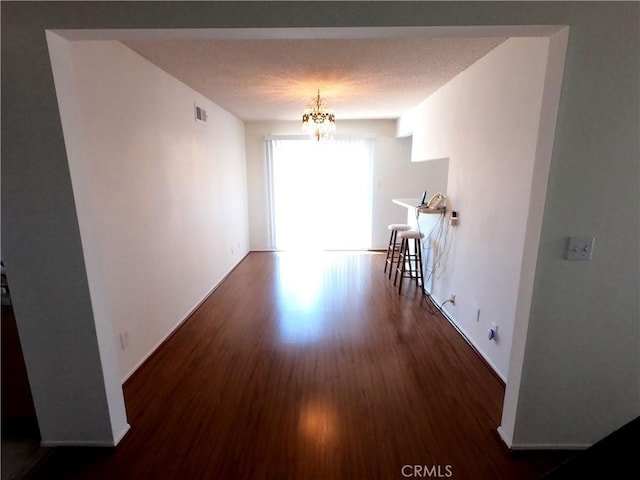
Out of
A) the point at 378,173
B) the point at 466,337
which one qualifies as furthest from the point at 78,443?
the point at 378,173

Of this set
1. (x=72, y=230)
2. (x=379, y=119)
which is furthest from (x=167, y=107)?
(x=379, y=119)

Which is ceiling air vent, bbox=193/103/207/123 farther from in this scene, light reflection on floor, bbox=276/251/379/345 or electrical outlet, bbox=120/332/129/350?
electrical outlet, bbox=120/332/129/350

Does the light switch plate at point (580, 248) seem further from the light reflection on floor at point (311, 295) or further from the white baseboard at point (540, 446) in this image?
the light reflection on floor at point (311, 295)

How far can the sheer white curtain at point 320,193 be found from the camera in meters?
5.84

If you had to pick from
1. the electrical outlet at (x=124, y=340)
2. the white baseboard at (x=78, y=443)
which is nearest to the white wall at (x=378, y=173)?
the electrical outlet at (x=124, y=340)

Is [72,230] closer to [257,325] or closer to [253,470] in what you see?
[253,470]

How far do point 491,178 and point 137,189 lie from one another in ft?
8.96

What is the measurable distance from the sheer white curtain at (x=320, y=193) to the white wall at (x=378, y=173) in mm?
134

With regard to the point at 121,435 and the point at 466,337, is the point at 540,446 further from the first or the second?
the point at 121,435

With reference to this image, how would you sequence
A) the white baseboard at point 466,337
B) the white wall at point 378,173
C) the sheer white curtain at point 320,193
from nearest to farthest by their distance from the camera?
the white baseboard at point 466,337 → the white wall at point 378,173 → the sheer white curtain at point 320,193

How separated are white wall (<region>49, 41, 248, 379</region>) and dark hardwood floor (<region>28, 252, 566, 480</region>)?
1.47ft

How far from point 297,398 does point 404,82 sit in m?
3.06

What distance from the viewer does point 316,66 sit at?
2.67 meters

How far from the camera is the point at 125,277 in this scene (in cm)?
228
